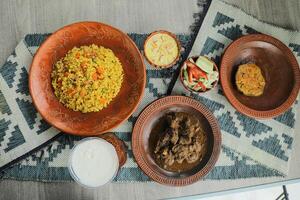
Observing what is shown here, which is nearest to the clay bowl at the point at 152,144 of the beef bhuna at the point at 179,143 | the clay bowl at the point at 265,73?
the beef bhuna at the point at 179,143

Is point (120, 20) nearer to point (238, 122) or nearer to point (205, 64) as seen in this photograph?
point (205, 64)

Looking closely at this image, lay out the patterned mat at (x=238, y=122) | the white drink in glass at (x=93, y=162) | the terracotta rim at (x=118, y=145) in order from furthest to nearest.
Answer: the patterned mat at (x=238, y=122) < the terracotta rim at (x=118, y=145) < the white drink in glass at (x=93, y=162)

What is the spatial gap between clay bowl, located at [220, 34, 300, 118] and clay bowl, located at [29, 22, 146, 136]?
1.18 ft

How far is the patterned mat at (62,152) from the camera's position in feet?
5.25

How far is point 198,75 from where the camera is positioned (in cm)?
163

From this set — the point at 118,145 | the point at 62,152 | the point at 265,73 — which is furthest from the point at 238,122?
the point at 62,152

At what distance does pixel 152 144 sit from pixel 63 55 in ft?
1.64

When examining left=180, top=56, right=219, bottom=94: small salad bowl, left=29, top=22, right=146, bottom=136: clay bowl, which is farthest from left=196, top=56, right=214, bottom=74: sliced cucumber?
left=29, top=22, right=146, bottom=136: clay bowl

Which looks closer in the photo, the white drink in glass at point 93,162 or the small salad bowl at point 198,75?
the white drink in glass at point 93,162

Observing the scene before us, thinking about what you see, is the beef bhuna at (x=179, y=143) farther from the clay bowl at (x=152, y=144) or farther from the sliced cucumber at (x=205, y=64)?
the sliced cucumber at (x=205, y=64)

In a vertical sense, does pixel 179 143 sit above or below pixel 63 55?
below

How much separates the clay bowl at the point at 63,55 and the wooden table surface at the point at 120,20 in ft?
0.53

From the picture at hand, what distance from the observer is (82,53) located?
1.59m

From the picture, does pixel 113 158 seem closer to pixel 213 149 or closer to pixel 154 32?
pixel 213 149
